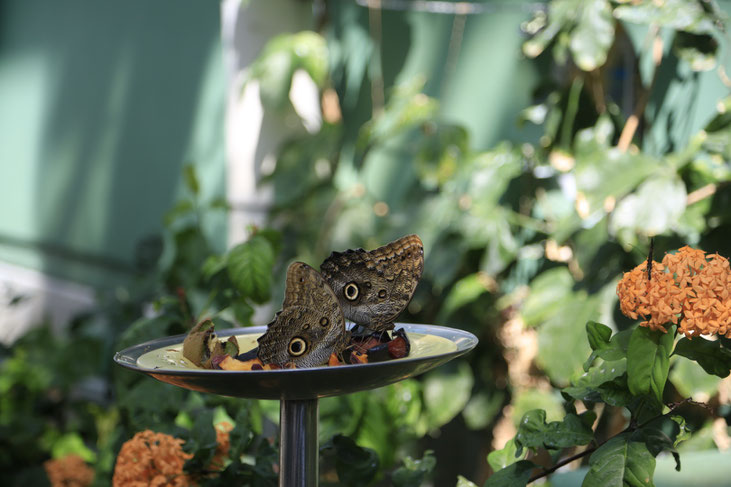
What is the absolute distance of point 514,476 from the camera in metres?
1.12

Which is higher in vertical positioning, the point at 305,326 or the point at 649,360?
the point at 305,326

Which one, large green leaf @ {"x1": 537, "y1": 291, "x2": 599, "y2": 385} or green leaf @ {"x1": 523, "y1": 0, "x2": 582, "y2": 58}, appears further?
green leaf @ {"x1": 523, "y1": 0, "x2": 582, "y2": 58}

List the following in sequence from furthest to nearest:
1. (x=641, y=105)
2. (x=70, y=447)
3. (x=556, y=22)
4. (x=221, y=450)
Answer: (x=70, y=447) → (x=641, y=105) → (x=556, y=22) → (x=221, y=450)

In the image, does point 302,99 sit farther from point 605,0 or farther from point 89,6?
point 89,6

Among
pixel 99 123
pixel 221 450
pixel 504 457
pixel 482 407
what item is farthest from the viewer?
pixel 99 123

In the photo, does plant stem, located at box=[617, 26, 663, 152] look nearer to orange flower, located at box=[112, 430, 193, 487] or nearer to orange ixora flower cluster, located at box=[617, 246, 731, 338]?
orange ixora flower cluster, located at box=[617, 246, 731, 338]

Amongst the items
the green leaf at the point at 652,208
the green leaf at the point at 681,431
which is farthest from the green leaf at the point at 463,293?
the green leaf at the point at 681,431

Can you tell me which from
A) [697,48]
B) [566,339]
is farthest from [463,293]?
[697,48]

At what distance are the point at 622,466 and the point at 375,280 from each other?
0.38 meters

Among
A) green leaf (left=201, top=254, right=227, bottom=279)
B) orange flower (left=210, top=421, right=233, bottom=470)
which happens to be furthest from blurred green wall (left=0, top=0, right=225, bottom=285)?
orange flower (left=210, top=421, right=233, bottom=470)

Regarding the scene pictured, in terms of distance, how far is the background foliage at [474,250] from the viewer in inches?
64.8

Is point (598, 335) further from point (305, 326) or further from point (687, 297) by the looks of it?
point (305, 326)

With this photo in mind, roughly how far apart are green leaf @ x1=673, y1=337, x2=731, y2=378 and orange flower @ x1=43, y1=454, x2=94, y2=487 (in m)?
1.61

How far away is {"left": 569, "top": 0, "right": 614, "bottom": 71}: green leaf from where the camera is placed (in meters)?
2.00
